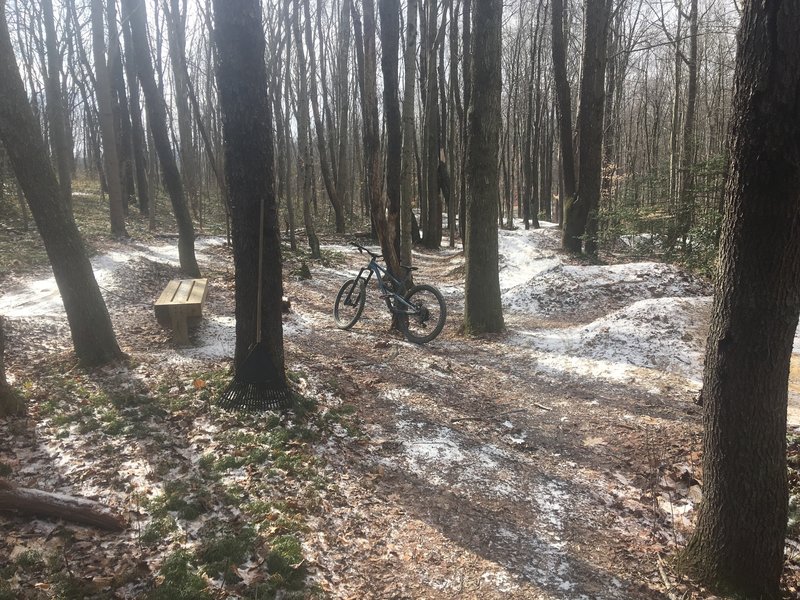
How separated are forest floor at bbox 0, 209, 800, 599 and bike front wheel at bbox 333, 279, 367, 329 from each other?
94 centimetres

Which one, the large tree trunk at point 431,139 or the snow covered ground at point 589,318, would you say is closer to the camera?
the snow covered ground at point 589,318

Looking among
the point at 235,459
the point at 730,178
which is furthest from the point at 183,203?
the point at 730,178

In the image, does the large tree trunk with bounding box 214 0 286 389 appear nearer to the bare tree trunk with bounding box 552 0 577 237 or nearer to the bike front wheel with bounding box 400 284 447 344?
the bike front wheel with bounding box 400 284 447 344

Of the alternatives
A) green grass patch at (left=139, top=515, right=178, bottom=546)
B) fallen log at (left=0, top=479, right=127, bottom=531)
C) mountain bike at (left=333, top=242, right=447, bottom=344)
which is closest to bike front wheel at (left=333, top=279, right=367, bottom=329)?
mountain bike at (left=333, top=242, right=447, bottom=344)

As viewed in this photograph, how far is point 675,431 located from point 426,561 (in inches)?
107

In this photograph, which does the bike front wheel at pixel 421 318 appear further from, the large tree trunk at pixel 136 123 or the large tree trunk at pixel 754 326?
the large tree trunk at pixel 136 123

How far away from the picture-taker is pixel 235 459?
150 inches

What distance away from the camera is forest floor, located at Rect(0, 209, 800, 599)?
9.55 feet

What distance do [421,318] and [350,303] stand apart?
1.40 metres

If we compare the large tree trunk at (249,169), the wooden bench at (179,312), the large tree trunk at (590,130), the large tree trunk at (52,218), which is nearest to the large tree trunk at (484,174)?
the large tree trunk at (249,169)

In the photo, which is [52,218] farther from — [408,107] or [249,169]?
[408,107]

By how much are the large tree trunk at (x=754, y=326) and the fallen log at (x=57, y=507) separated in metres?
3.29

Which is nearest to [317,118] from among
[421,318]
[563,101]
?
[563,101]

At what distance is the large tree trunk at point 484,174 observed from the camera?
7.02 m
